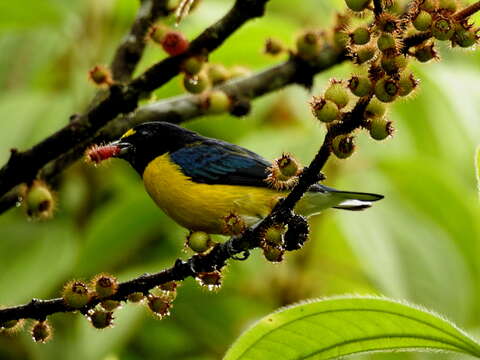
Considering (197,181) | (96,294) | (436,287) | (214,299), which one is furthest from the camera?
(214,299)

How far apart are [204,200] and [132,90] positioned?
0.48 m

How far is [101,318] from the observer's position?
6.09 ft

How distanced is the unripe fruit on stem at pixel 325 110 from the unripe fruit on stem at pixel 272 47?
1.42 metres

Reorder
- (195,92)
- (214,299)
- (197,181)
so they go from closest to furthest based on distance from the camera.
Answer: (195,92), (197,181), (214,299)

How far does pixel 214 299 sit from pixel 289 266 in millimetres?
497

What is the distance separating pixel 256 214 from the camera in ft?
8.55

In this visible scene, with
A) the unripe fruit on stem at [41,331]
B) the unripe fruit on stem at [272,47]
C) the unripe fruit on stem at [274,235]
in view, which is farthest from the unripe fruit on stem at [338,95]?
the unripe fruit on stem at [272,47]

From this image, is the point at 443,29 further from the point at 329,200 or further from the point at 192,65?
the point at 329,200

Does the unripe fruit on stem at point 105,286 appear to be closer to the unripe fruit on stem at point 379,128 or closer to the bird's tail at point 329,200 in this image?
the unripe fruit on stem at point 379,128

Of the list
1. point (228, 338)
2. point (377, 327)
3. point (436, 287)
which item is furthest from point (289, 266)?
point (377, 327)

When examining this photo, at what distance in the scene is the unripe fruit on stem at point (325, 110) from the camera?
4.96 feet

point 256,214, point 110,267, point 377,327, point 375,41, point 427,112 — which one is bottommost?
point 377,327

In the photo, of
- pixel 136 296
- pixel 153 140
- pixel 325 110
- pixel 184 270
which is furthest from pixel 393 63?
pixel 153 140

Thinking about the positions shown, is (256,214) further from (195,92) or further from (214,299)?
(214,299)
